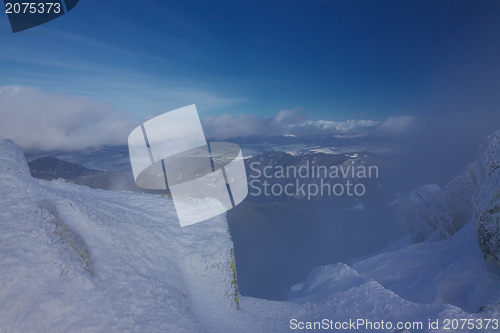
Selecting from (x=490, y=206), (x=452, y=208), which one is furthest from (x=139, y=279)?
(x=452, y=208)

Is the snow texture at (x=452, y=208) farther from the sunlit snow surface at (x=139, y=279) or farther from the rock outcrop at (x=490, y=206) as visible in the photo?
the sunlit snow surface at (x=139, y=279)

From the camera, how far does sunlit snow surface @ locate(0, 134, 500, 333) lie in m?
4.21

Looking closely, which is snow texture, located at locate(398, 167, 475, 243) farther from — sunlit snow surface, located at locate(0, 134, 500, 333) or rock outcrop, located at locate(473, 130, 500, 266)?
sunlit snow surface, located at locate(0, 134, 500, 333)

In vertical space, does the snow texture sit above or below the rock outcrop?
below

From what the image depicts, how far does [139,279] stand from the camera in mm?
6043

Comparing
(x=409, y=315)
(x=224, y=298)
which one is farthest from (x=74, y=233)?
(x=409, y=315)

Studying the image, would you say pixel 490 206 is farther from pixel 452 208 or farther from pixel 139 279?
pixel 452 208

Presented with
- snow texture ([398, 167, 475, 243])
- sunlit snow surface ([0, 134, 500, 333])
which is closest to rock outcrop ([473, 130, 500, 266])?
sunlit snow surface ([0, 134, 500, 333])

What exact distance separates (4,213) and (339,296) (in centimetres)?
1414

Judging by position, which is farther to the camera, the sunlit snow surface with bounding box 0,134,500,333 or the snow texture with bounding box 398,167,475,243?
the snow texture with bounding box 398,167,475,243

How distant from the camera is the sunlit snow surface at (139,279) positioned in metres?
4.21

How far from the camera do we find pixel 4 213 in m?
4.95

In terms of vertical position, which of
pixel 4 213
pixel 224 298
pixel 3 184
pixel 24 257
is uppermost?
pixel 3 184

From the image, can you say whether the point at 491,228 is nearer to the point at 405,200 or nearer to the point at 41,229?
the point at 41,229
